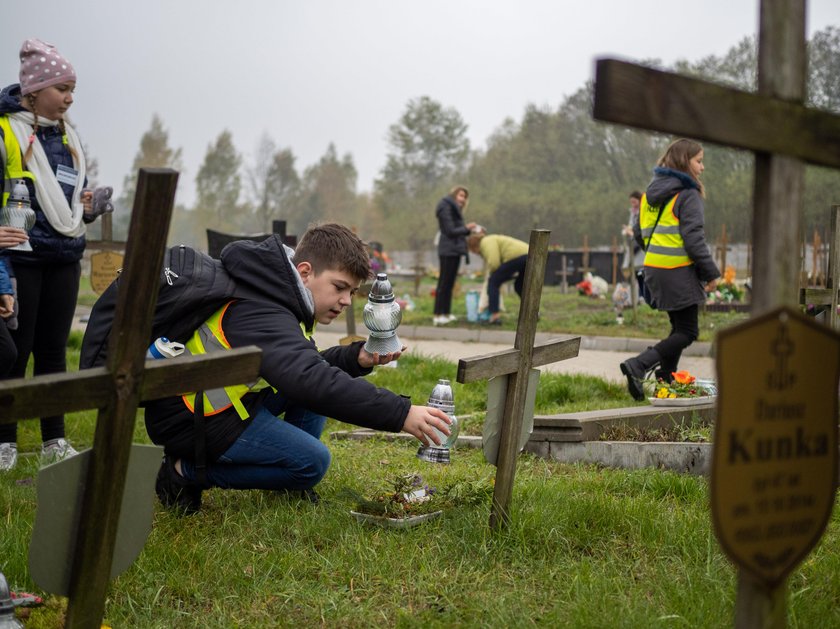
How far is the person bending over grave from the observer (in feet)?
11.7

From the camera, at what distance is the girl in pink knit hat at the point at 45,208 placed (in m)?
4.68

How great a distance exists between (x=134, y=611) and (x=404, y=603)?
0.85 meters

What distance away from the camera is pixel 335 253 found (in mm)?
4000

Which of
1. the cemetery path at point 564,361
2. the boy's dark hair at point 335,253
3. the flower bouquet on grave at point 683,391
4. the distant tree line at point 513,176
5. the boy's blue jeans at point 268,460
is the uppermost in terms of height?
Answer: the distant tree line at point 513,176

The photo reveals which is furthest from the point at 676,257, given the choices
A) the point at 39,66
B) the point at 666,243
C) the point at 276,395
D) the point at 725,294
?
the point at 725,294

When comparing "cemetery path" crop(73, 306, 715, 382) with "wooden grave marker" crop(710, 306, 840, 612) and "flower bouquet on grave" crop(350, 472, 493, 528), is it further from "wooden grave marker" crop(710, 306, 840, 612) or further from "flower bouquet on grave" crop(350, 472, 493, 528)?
"wooden grave marker" crop(710, 306, 840, 612)

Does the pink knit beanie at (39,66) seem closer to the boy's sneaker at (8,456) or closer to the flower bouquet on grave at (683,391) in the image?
the boy's sneaker at (8,456)

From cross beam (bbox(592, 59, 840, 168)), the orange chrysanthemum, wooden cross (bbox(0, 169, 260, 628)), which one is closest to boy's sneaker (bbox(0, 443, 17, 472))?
wooden cross (bbox(0, 169, 260, 628))

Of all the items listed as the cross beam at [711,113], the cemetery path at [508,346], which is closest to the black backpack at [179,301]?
the cross beam at [711,113]

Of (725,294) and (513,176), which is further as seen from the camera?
(513,176)

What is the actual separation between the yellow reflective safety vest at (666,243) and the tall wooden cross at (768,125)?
5251 millimetres

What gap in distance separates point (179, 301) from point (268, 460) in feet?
2.59

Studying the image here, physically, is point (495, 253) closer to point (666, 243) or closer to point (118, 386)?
point (666, 243)

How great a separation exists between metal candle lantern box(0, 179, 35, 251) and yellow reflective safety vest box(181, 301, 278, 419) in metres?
1.40
